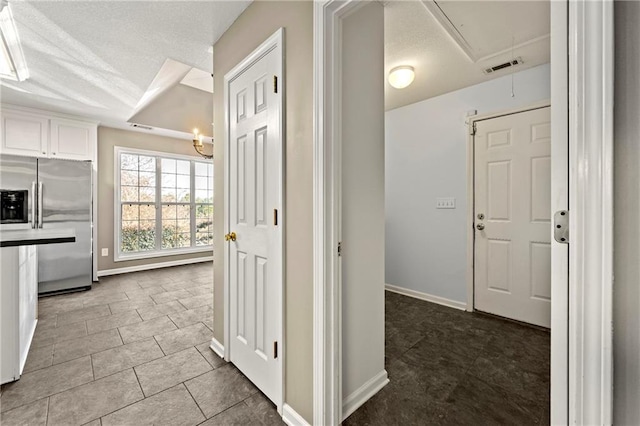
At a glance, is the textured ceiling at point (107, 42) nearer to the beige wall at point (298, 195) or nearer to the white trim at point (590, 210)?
the beige wall at point (298, 195)

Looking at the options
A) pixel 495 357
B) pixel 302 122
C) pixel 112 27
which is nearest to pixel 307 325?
pixel 302 122

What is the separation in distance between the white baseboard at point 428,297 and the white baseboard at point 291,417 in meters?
2.38

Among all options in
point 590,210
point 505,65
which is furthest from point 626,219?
point 505,65

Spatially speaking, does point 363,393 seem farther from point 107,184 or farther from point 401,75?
point 107,184

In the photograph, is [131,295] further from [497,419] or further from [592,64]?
[592,64]

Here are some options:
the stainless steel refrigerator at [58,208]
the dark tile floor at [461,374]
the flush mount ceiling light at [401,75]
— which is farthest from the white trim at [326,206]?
the stainless steel refrigerator at [58,208]

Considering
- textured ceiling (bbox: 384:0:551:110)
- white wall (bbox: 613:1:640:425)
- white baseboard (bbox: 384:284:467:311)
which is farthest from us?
white baseboard (bbox: 384:284:467:311)

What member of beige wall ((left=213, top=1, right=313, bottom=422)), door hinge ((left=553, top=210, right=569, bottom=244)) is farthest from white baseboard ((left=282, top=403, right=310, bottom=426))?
door hinge ((left=553, top=210, right=569, bottom=244))

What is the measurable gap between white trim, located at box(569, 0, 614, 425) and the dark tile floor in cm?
116

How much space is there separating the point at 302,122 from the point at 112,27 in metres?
1.85

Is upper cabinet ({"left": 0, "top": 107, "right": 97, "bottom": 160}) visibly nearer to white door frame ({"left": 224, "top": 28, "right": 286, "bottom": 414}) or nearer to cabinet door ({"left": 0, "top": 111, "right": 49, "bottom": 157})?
cabinet door ({"left": 0, "top": 111, "right": 49, "bottom": 157})

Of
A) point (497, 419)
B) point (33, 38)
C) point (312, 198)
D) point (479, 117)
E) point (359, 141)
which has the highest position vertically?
point (33, 38)

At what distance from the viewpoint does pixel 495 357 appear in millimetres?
2096

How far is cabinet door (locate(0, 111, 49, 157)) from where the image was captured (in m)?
3.48
